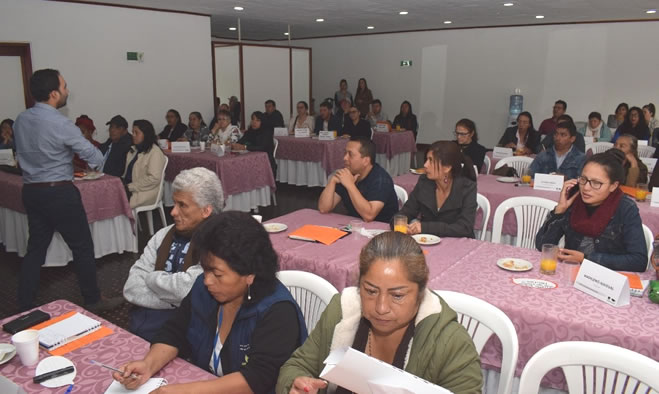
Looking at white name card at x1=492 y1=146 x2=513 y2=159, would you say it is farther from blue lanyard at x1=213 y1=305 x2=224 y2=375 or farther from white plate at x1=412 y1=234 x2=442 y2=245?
blue lanyard at x1=213 y1=305 x2=224 y2=375

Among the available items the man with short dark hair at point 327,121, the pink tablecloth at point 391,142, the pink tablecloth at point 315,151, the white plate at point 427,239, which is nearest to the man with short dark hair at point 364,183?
the white plate at point 427,239

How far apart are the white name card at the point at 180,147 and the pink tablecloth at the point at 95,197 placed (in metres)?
1.73

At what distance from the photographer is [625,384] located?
1.46 m

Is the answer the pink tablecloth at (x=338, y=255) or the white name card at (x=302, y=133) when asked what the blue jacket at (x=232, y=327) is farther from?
the white name card at (x=302, y=133)

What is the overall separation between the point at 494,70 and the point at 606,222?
9.45m

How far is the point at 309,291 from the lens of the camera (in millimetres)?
2027

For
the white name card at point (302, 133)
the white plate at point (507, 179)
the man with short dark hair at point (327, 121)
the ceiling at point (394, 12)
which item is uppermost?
the ceiling at point (394, 12)

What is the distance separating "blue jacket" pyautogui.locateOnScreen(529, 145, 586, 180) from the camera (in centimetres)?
463

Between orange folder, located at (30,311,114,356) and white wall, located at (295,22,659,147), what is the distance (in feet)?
35.1

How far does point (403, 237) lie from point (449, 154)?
1734 millimetres

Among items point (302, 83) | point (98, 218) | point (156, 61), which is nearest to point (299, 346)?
point (98, 218)

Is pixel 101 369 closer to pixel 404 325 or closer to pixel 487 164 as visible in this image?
pixel 404 325

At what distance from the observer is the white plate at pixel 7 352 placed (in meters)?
1.58

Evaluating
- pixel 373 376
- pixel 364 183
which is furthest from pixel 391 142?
pixel 373 376
